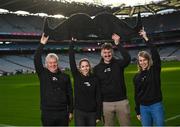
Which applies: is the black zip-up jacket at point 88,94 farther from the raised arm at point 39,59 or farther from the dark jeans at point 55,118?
the raised arm at point 39,59

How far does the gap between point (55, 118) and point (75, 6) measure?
229ft

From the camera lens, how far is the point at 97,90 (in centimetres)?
833

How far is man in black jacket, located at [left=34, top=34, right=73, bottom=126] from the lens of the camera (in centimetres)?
804

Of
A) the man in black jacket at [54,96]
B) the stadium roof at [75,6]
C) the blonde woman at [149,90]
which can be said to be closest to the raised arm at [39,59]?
the man in black jacket at [54,96]

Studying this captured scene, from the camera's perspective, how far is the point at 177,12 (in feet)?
326

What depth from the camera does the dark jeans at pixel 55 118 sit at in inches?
316

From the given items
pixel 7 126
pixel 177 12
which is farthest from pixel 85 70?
pixel 177 12

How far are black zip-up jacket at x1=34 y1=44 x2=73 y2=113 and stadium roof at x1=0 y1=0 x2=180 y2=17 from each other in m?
56.4

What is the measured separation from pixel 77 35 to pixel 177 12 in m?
94.1

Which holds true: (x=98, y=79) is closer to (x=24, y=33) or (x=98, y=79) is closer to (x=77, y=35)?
(x=77, y=35)

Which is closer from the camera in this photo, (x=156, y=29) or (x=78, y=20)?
(x=78, y=20)

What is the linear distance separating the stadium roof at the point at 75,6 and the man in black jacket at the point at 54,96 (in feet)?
185

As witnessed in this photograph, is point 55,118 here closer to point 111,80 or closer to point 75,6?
point 111,80

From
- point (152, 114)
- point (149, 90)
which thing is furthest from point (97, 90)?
point (152, 114)
